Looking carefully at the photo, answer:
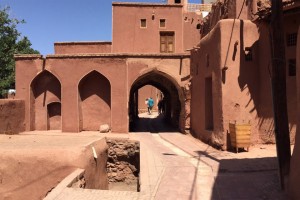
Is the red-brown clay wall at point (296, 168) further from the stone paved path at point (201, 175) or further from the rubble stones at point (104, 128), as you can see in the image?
the rubble stones at point (104, 128)

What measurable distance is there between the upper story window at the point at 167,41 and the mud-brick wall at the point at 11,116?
11239 mm

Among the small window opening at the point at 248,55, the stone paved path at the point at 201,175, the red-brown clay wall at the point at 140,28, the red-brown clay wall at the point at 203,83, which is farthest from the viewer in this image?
the red-brown clay wall at the point at 140,28

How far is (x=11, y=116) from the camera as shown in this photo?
15.7m

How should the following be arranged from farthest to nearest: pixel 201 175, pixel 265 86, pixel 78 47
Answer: pixel 78 47 → pixel 265 86 → pixel 201 175

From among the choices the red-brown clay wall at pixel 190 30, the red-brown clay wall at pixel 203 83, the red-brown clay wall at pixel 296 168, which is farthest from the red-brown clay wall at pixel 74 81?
the red-brown clay wall at pixel 296 168

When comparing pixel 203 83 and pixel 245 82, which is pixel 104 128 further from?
pixel 245 82

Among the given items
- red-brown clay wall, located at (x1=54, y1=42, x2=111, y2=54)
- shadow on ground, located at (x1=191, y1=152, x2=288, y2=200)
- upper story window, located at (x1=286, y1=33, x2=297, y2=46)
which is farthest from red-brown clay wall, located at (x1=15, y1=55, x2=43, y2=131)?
upper story window, located at (x1=286, y1=33, x2=297, y2=46)

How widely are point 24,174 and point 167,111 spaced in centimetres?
1680

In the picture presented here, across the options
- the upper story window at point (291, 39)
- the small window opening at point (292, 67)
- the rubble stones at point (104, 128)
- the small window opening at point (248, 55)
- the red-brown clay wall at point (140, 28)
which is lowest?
the rubble stones at point (104, 128)

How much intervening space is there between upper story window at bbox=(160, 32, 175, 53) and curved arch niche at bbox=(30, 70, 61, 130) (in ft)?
29.2

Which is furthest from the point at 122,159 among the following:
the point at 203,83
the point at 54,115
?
the point at 54,115

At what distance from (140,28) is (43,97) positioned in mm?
9002

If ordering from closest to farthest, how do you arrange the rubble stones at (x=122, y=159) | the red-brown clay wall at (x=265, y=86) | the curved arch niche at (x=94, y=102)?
the red-brown clay wall at (x=265, y=86)
the rubble stones at (x=122, y=159)
the curved arch niche at (x=94, y=102)

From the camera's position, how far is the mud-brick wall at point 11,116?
1506cm
